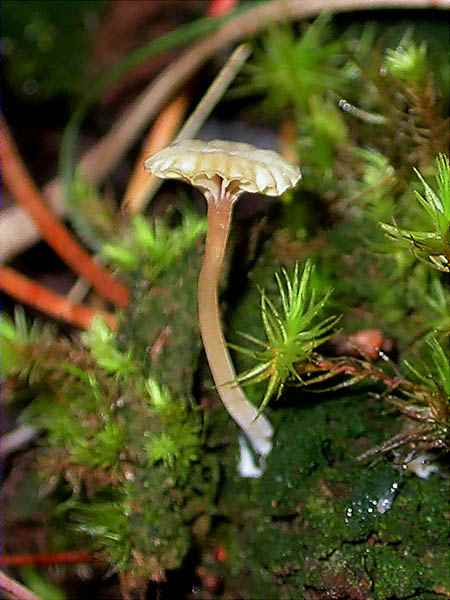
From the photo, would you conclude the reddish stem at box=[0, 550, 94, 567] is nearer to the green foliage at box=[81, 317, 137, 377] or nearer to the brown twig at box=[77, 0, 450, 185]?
the green foliage at box=[81, 317, 137, 377]

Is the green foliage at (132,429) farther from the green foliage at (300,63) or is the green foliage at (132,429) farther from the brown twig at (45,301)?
the green foliage at (300,63)

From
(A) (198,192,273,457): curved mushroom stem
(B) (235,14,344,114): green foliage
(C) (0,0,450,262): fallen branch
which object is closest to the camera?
(A) (198,192,273,457): curved mushroom stem

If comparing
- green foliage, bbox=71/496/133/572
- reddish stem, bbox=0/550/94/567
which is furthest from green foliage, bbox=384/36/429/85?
reddish stem, bbox=0/550/94/567

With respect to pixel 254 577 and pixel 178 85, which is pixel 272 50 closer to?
pixel 178 85

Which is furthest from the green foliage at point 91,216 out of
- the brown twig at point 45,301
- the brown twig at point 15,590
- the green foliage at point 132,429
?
the brown twig at point 15,590

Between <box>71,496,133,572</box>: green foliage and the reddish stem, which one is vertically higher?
<box>71,496,133,572</box>: green foliage
